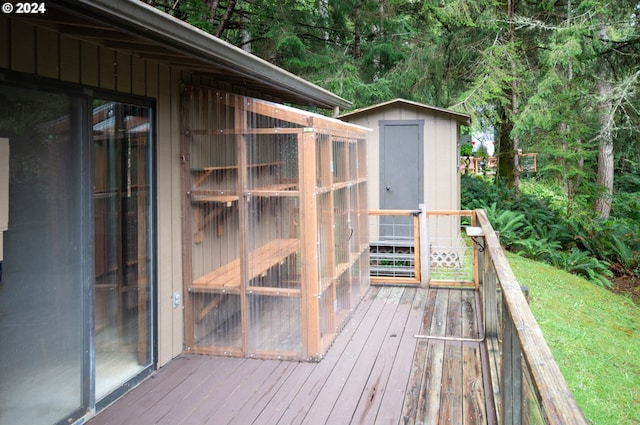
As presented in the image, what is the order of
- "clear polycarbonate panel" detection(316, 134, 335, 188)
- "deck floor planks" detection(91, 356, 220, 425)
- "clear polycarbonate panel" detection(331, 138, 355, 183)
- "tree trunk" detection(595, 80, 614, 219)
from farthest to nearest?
"tree trunk" detection(595, 80, 614, 219) → "clear polycarbonate panel" detection(331, 138, 355, 183) → "clear polycarbonate panel" detection(316, 134, 335, 188) → "deck floor planks" detection(91, 356, 220, 425)

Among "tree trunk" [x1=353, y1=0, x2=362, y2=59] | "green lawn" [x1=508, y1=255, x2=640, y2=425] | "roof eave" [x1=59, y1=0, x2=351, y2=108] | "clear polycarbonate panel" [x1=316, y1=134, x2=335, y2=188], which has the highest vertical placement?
"tree trunk" [x1=353, y1=0, x2=362, y2=59]

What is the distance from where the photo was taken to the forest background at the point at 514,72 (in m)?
9.90

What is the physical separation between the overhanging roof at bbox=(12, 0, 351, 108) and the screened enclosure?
17.0 inches

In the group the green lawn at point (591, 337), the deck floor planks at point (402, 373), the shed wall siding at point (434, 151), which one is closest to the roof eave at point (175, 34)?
the deck floor planks at point (402, 373)

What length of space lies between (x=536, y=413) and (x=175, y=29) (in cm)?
Answer: 247

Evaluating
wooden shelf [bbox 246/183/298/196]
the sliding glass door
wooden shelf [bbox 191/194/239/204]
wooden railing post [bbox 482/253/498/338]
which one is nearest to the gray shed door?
wooden railing post [bbox 482/253/498/338]

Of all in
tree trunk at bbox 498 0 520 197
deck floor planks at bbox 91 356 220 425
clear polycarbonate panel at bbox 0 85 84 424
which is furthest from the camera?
tree trunk at bbox 498 0 520 197

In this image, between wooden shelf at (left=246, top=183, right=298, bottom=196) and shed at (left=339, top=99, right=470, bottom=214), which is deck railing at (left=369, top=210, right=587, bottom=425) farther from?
wooden shelf at (left=246, top=183, right=298, bottom=196)

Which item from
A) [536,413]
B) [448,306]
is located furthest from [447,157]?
[536,413]

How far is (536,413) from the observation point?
1.75 m

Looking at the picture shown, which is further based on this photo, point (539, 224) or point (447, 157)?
point (539, 224)

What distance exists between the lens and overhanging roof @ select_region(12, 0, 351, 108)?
7.95 ft

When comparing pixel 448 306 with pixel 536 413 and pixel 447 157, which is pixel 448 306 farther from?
pixel 536 413

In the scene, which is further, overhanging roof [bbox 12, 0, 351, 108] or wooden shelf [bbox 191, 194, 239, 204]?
wooden shelf [bbox 191, 194, 239, 204]
